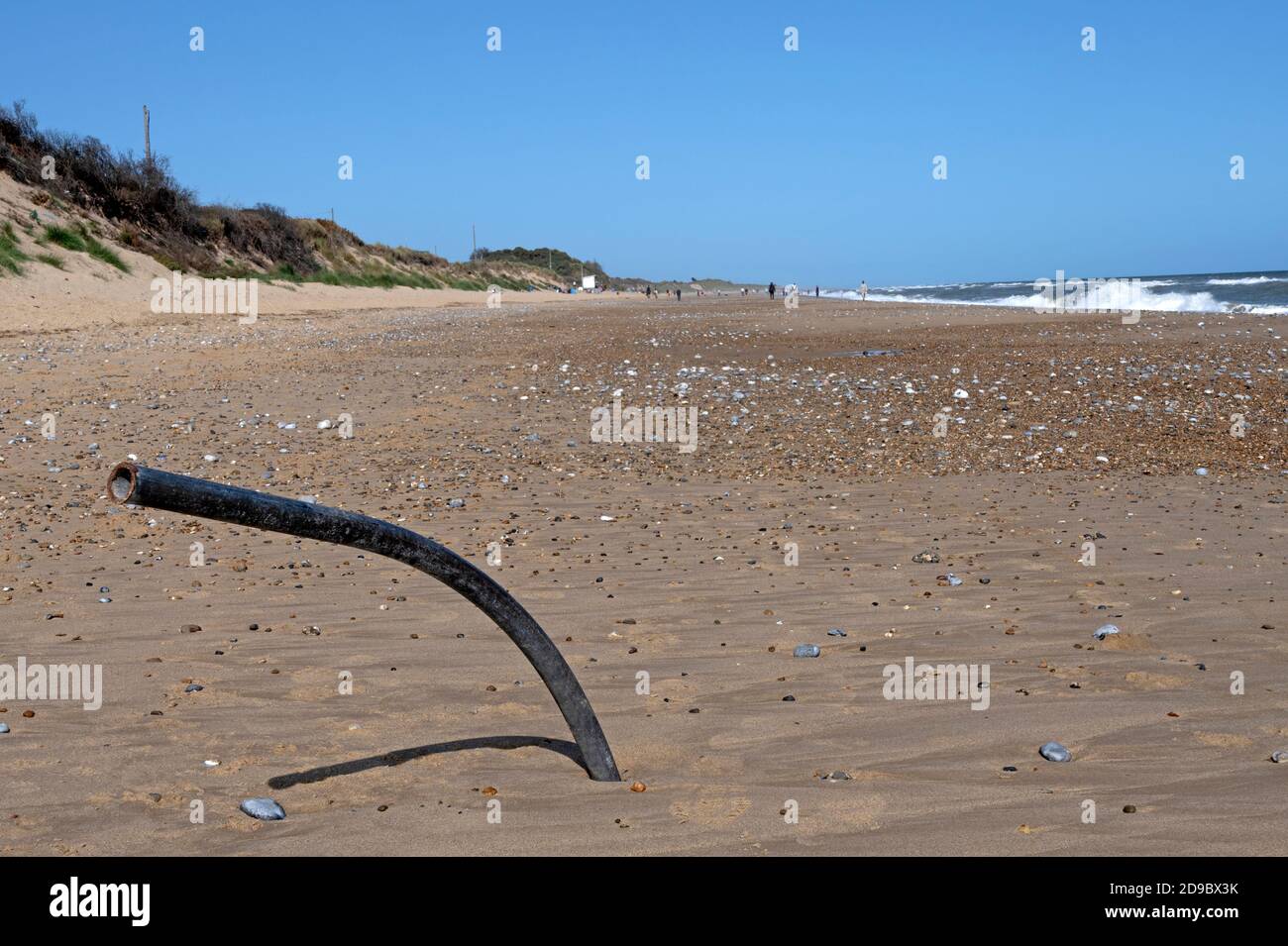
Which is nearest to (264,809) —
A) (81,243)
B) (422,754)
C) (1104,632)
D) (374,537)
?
(422,754)

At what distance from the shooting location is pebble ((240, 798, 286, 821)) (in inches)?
125

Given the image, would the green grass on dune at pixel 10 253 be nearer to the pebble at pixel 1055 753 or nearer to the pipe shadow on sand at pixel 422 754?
the pipe shadow on sand at pixel 422 754

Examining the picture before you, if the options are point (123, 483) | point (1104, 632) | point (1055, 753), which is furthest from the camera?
point (1104, 632)

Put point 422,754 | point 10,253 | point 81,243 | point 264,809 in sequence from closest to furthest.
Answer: point 264,809 < point 422,754 < point 10,253 < point 81,243

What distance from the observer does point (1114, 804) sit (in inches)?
126

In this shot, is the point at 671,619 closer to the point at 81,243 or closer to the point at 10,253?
the point at 10,253

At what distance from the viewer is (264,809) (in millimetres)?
3191

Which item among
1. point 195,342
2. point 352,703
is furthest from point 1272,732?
point 195,342

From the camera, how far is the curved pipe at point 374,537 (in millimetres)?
2295

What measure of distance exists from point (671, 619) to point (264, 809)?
2442 millimetres

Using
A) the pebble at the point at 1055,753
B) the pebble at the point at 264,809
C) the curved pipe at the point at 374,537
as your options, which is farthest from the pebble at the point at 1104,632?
the pebble at the point at 264,809

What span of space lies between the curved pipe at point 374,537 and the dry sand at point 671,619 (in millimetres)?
283

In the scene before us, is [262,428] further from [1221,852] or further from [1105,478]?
[1221,852]

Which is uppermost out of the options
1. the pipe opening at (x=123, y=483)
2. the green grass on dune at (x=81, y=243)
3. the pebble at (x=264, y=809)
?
the green grass on dune at (x=81, y=243)
